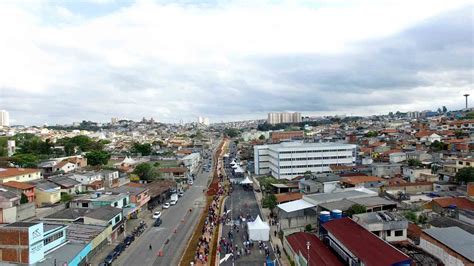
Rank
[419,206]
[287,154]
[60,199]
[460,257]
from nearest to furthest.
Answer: [460,257], [419,206], [60,199], [287,154]

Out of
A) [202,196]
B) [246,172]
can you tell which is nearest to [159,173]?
[202,196]

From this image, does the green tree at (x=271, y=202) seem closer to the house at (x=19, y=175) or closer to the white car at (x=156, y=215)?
the white car at (x=156, y=215)

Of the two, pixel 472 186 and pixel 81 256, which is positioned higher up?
pixel 472 186

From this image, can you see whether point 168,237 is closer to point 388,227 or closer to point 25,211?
point 25,211

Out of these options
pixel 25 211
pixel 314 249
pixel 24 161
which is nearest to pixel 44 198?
pixel 25 211

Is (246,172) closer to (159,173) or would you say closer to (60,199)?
(159,173)

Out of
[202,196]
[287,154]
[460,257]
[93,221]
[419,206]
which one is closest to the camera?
[460,257]

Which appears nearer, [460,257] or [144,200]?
[460,257]

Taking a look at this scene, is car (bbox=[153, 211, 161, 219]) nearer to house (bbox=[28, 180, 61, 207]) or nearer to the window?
house (bbox=[28, 180, 61, 207])
